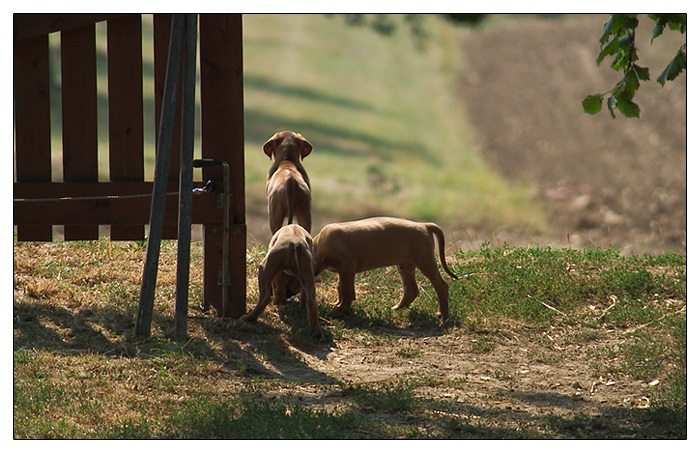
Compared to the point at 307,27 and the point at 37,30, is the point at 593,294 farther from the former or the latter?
the point at 307,27

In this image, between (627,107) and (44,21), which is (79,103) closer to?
(44,21)

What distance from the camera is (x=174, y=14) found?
7992 mm

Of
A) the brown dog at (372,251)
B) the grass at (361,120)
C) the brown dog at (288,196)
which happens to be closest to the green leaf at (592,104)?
the brown dog at (372,251)

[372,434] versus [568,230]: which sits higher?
[568,230]

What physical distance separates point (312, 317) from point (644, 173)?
18755 mm

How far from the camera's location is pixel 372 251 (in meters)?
8.97

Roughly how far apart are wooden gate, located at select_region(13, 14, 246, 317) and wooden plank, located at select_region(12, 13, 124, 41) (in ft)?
0.21

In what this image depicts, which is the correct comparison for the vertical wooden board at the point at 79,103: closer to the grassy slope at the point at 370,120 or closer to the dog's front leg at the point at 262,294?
the dog's front leg at the point at 262,294

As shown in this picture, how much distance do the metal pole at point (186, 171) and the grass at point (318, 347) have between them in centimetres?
29

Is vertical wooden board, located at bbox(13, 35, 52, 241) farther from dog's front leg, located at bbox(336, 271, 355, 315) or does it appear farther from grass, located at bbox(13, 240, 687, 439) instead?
dog's front leg, located at bbox(336, 271, 355, 315)

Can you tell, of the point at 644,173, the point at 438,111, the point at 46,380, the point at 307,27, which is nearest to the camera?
the point at 46,380

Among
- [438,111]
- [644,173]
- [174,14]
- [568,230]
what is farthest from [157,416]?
[438,111]

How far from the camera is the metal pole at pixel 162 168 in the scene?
7922mm
